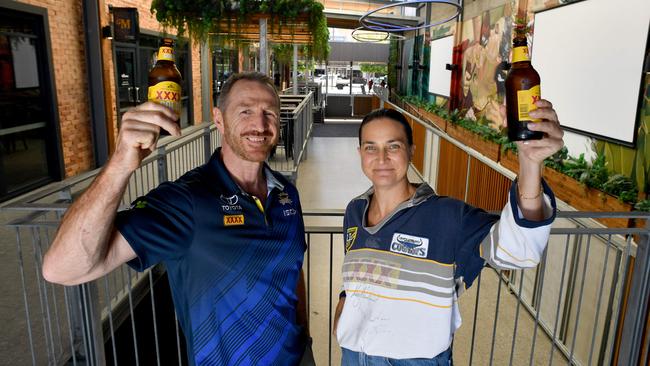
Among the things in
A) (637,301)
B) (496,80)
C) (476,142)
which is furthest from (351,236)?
(496,80)

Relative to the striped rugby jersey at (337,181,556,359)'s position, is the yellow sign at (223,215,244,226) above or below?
above

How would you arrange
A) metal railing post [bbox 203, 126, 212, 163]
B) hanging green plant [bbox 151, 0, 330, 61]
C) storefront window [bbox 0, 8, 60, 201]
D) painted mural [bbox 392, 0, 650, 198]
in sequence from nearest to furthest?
painted mural [bbox 392, 0, 650, 198] → hanging green plant [bbox 151, 0, 330, 61] → storefront window [bbox 0, 8, 60, 201] → metal railing post [bbox 203, 126, 212, 163]

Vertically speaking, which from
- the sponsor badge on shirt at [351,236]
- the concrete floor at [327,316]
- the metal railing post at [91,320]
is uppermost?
the sponsor badge on shirt at [351,236]

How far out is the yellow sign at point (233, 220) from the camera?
1579 mm

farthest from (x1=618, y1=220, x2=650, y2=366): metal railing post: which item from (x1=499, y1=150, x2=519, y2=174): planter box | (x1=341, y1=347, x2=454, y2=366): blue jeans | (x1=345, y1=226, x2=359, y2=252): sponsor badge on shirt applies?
(x1=499, y1=150, x2=519, y2=174): planter box

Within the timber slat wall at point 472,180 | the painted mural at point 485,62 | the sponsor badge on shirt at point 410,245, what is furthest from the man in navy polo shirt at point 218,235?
the painted mural at point 485,62

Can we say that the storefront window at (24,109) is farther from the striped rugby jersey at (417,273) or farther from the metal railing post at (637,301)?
the metal railing post at (637,301)

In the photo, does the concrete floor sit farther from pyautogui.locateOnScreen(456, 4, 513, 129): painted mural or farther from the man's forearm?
pyautogui.locateOnScreen(456, 4, 513, 129): painted mural

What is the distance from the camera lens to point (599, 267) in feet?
11.2

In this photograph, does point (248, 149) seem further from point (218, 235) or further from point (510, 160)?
point (510, 160)

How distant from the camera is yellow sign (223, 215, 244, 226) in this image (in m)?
1.58

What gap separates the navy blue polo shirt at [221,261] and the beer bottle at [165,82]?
265 millimetres

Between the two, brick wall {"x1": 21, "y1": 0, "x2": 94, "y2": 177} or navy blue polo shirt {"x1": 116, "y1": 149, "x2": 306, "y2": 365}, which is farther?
brick wall {"x1": 21, "y1": 0, "x2": 94, "y2": 177}

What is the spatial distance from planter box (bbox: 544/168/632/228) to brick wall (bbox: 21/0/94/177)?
7.67 m
